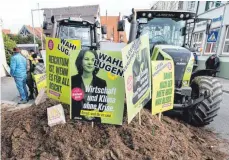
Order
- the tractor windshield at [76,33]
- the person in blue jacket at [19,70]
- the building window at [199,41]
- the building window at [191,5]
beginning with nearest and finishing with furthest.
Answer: the person in blue jacket at [19,70] → the tractor windshield at [76,33] → the building window at [199,41] → the building window at [191,5]

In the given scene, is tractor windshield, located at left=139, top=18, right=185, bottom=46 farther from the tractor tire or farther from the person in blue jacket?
the person in blue jacket

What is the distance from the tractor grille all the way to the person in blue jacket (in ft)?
14.6

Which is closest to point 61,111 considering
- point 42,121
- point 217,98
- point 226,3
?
point 42,121

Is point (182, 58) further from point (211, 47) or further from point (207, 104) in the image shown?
point (211, 47)

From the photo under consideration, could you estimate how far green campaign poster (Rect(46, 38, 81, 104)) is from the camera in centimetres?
295

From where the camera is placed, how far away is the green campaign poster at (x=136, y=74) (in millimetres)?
2578

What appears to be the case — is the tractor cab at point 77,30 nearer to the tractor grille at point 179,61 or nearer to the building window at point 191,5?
the tractor grille at point 179,61

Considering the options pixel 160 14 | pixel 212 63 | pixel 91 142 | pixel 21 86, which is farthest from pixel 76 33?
pixel 212 63

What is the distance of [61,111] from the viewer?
3000mm

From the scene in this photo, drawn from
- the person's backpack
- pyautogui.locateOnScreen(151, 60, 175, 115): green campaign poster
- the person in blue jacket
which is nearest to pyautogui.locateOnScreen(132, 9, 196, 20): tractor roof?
pyautogui.locateOnScreen(151, 60, 175, 115): green campaign poster

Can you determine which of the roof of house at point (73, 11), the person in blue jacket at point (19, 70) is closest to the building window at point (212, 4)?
the person in blue jacket at point (19, 70)

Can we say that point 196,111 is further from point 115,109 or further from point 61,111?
point 61,111

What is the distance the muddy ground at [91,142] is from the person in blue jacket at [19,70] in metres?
3.35

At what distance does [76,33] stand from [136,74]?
16.8ft
